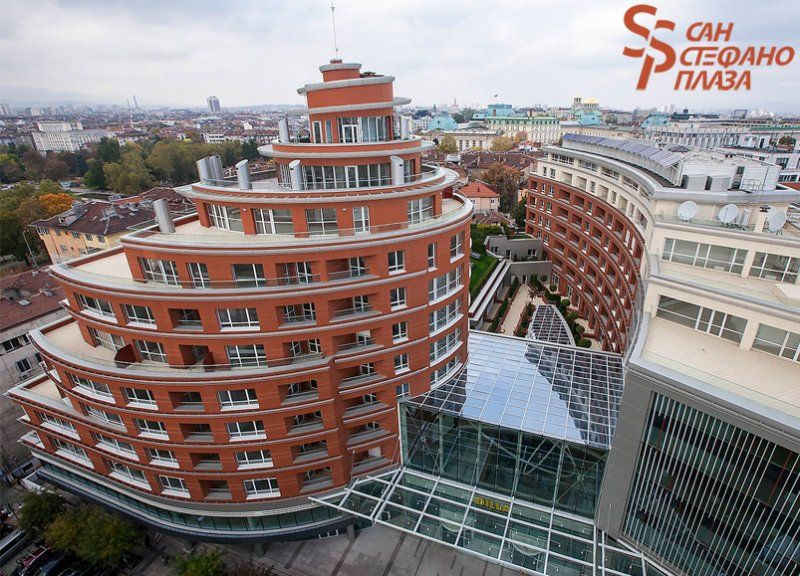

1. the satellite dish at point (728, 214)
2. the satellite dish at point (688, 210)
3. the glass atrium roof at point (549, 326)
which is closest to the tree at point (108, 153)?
the glass atrium roof at point (549, 326)

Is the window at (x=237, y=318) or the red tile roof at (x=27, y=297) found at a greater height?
the window at (x=237, y=318)

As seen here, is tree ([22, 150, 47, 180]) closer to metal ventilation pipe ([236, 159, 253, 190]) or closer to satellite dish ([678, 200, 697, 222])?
metal ventilation pipe ([236, 159, 253, 190])

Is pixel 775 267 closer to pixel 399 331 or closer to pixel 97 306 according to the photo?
pixel 399 331

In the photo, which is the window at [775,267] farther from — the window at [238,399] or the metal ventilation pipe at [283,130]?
the metal ventilation pipe at [283,130]

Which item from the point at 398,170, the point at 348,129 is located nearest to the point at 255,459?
the point at 398,170

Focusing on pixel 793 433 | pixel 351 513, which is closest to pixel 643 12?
pixel 793 433

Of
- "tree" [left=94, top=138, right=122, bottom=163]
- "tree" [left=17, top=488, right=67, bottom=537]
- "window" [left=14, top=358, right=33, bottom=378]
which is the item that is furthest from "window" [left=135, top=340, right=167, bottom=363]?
"tree" [left=94, top=138, right=122, bottom=163]
